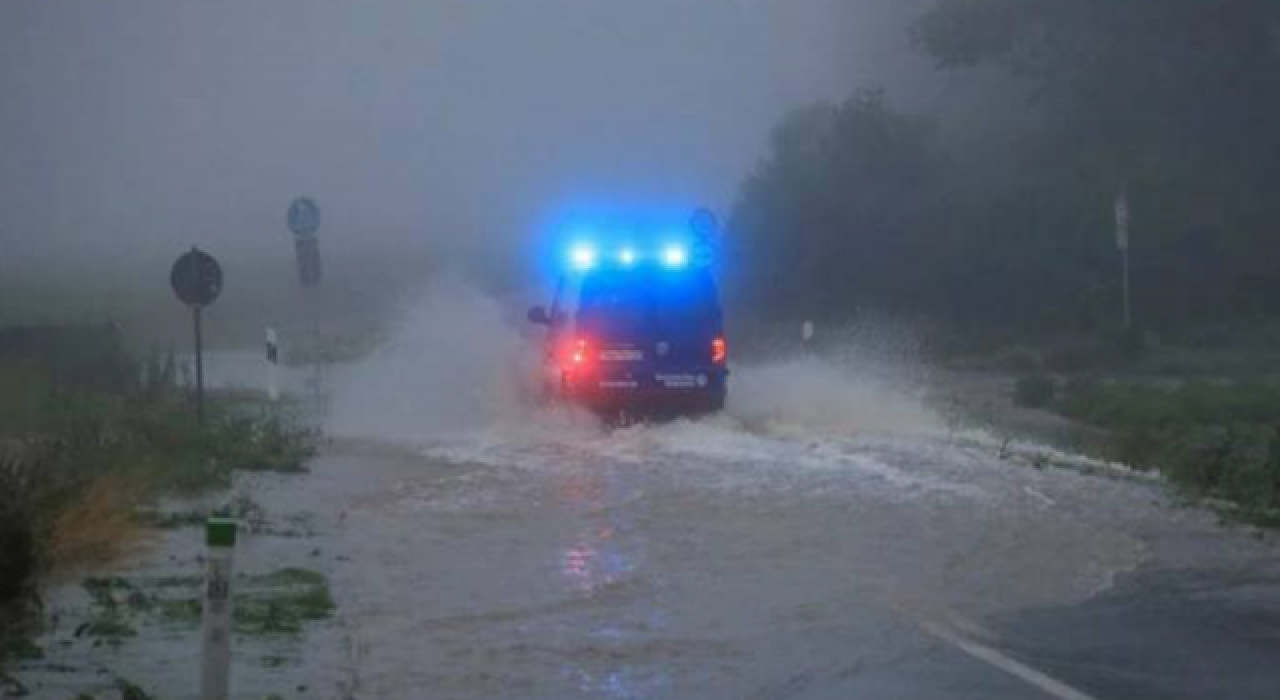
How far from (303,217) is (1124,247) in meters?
13.2

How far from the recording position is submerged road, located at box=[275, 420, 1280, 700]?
999 cm

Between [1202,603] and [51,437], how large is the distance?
1135cm

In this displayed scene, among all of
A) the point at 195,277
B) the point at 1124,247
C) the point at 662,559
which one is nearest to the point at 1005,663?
the point at 662,559

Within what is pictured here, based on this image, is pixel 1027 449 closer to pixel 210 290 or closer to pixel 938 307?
pixel 210 290

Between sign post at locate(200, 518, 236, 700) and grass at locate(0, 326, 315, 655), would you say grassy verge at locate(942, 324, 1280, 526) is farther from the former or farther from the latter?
sign post at locate(200, 518, 236, 700)

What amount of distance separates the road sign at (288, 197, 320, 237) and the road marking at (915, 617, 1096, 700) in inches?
719

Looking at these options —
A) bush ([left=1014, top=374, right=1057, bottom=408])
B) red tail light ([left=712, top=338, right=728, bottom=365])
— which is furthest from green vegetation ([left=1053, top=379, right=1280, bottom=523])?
red tail light ([left=712, top=338, right=728, bottom=365])

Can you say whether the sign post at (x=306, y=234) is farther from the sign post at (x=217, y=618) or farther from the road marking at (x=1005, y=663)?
the sign post at (x=217, y=618)

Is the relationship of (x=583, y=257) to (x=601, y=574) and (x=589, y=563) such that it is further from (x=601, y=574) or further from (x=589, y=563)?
(x=601, y=574)

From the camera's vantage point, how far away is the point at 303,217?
93.6 ft

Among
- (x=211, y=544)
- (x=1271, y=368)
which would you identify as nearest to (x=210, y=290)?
(x=211, y=544)

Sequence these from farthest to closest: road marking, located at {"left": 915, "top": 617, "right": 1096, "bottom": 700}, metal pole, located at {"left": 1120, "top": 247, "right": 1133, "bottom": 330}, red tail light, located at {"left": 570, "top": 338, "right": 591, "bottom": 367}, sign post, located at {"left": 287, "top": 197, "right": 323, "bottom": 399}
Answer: metal pole, located at {"left": 1120, "top": 247, "right": 1133, "bottom": 330} → sign post, located at {"left": 287, "top": 197, "right": 323, "bottom": 399} → red tail light, located at {"left": 570, "top": 338, "right": 591, "bottom": 367} → road marking, located at {"left": 915, "top": 617, "right": 1096, "bottom": 700}

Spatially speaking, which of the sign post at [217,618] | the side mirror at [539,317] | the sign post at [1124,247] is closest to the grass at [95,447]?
the sign post at [217,618]

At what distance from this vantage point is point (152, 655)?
404 inches
